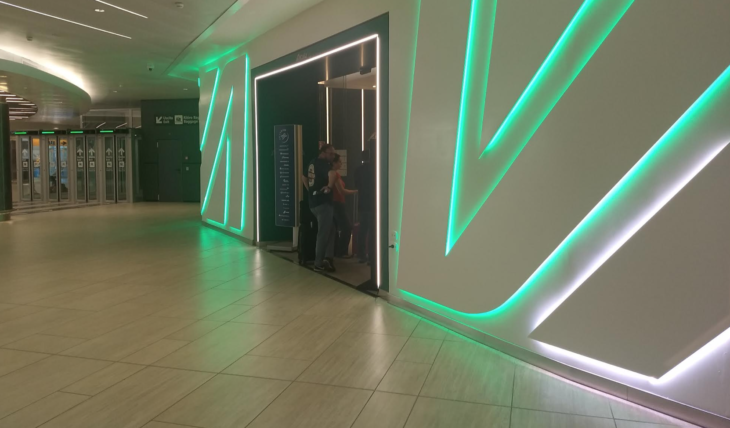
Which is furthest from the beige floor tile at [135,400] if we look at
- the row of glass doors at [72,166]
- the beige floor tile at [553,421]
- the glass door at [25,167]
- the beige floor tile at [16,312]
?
the glass door at [25,167]

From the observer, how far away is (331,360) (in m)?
4.14

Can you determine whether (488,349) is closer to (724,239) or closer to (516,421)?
(516,421)

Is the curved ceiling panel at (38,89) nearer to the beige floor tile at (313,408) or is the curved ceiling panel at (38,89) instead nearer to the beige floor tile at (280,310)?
the beige floor tile at (280,310)

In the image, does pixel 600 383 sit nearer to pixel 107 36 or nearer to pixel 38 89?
pixel 107 36

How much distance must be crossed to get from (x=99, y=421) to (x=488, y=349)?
2.63m

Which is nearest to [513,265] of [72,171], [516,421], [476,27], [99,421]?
[516,421]

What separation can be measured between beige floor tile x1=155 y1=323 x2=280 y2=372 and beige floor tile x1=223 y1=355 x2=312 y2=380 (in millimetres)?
88

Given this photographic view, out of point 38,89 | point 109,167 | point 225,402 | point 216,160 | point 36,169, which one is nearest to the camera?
point 225,402

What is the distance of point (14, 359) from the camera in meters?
4.18

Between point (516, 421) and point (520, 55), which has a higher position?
point (520, 55)

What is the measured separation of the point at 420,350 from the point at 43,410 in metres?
2.44

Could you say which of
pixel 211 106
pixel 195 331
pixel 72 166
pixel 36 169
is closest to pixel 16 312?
pixel 195 331

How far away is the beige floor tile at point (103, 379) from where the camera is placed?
11.8 feet

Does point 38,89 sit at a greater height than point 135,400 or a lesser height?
greater
